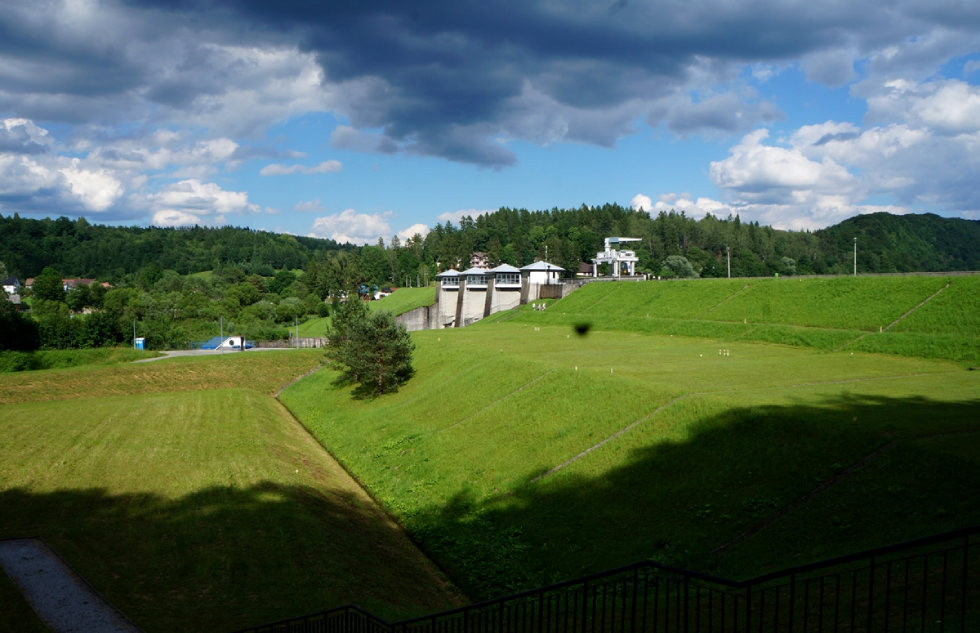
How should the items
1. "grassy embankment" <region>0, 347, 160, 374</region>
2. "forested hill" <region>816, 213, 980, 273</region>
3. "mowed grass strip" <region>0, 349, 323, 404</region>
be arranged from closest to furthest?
"mowed grass strip" <region>0, 349, 323, 404</region> < "grassy embankment" <region>0, 347, 160, 374</region> < "forested hill" <region>816, 213, 980, 273</region>

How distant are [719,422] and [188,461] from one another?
21589 millimetres

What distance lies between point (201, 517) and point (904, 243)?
654ft

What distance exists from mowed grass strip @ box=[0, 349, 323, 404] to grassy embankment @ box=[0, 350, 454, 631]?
700cm

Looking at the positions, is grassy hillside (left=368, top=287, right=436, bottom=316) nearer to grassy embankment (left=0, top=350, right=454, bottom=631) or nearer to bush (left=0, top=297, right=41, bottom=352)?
bush (left=0, top=297, right=41, bottom=352)

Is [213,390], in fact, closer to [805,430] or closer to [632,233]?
[805,430]

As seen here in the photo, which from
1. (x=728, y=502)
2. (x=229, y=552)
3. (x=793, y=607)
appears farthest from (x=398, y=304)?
(x=793, y=607)

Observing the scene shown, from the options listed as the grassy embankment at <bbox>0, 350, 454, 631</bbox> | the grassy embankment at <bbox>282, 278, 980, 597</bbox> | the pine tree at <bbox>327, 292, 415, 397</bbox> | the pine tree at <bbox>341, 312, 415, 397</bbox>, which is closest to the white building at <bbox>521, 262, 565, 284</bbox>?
the pine tree at <bbox>327, 292, 415, 397</bbox>

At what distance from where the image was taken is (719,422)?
2158 cm

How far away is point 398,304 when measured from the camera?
105500 mm

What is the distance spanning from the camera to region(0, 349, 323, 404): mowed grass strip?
155 ft

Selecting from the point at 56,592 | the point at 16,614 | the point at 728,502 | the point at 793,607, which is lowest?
the point at 56,592

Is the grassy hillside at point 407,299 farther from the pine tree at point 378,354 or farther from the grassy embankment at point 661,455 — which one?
the grassy embankment at point 661,455

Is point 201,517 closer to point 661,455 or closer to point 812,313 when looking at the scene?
point 661,455

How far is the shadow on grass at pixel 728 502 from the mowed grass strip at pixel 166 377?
35.2 metres
